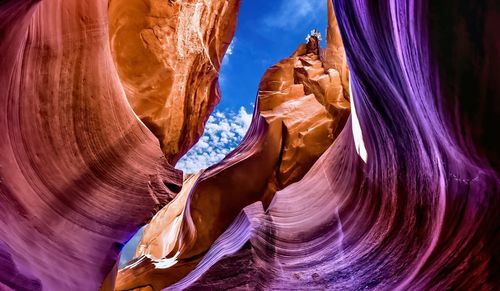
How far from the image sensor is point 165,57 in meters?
8.42

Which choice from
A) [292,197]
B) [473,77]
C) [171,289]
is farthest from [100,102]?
[473,77]

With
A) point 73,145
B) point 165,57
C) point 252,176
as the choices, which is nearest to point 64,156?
point 73,145

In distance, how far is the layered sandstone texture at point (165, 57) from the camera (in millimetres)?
7980

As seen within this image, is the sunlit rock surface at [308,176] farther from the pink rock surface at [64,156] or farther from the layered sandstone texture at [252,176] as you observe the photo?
the layered sandstone texture at [252,176]

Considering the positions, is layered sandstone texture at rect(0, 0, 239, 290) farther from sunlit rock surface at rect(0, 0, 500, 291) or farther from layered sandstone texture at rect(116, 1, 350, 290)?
layered sandstone texture at rect(116, 1, 350, 290)

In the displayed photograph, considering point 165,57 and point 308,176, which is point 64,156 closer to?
point 308,176

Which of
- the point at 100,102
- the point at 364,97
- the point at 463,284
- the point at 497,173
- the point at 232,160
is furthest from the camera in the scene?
the point at 232,160

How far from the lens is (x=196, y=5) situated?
28.8 feet

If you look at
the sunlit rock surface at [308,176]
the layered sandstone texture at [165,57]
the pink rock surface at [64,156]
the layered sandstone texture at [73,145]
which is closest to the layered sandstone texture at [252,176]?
the layered sandstone texture at [165,57]

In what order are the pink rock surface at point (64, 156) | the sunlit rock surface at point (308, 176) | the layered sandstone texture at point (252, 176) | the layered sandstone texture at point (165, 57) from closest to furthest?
the sunlit rock surface at point (308, 176), the pink rock surface at point (64, 156), the layered sandstone texture at point (165, 57), the layered sandstone texture at point (252, 176)

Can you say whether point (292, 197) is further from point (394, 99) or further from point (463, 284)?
point (463, 284)

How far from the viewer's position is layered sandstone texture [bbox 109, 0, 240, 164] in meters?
7.98

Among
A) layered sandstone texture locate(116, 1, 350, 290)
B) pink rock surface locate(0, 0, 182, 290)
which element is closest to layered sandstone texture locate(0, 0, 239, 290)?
pink rock surface locate(0, 0, 182, 290)

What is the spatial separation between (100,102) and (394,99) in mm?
4159
